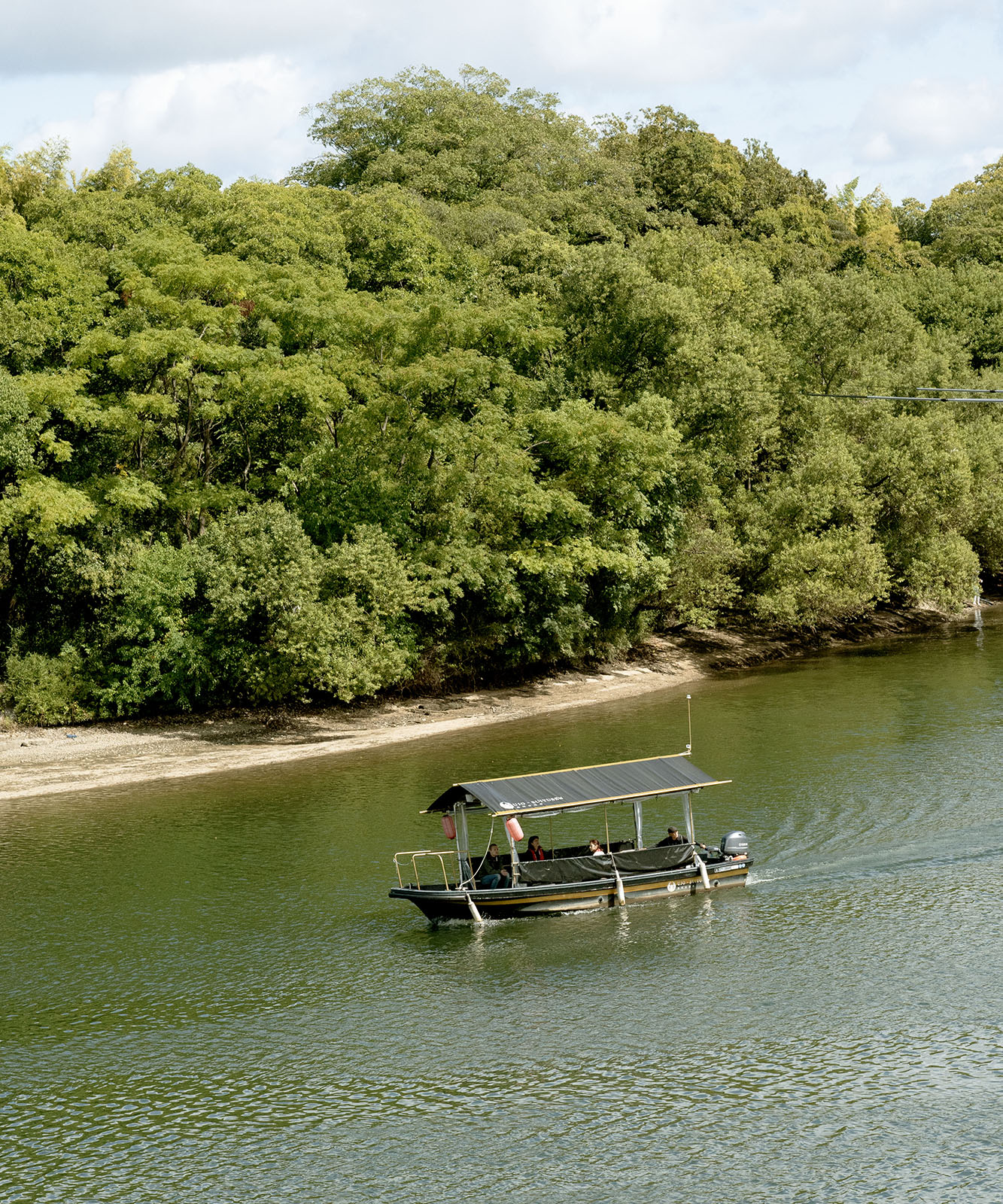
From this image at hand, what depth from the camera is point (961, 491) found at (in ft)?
229

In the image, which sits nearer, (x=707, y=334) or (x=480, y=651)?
(x=480, y=651)

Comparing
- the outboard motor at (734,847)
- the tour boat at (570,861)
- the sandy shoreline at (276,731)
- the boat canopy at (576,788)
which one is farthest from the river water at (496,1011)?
the sandy shoreline at (276,731)

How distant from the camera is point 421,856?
35938 mm

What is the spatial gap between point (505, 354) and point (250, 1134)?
46843mm

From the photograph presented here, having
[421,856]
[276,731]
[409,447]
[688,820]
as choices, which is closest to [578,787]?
[688,820]

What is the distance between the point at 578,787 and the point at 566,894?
297 centimetres

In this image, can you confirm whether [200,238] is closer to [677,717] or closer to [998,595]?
[677,717]

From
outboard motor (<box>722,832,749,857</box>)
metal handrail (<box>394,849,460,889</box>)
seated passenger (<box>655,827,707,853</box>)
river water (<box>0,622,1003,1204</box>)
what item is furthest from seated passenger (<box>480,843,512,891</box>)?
outboard motor (<box>722,832,749,857</box>)

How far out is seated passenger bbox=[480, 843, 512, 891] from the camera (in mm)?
31984

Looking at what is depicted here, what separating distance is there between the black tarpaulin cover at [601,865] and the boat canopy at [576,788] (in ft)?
4.62

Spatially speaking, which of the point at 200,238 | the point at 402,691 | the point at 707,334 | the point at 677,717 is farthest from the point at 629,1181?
the point at 200,238

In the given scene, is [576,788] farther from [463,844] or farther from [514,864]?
[463,844]

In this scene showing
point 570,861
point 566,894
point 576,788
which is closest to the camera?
point 566,894

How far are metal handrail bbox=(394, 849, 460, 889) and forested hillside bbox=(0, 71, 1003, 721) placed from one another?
1543 cm
